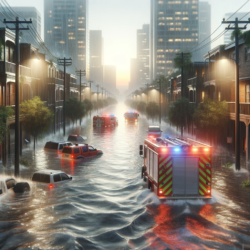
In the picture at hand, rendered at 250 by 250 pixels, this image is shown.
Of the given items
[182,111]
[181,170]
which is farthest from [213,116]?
[181,170]

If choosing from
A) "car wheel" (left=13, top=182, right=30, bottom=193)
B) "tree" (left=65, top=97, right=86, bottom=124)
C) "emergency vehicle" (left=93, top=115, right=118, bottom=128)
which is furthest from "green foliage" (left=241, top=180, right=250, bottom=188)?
"emergency vehicle" (left=93, top=115, right=118, bottom=128)

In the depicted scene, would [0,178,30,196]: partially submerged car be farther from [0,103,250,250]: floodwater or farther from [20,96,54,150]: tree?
[20,96,54,150]: tree

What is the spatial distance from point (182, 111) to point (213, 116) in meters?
15.3

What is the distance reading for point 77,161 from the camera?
3109cm

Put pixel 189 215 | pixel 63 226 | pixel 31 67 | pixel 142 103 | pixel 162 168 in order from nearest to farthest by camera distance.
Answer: pixel 63 226 < pixel 189 215 < pixel 162 168 < pixel 31 67 < pixel 142 103

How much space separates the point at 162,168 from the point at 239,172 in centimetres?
1122

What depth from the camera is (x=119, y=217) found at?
15461 mm

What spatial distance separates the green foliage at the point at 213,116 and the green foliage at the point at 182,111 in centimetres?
1407

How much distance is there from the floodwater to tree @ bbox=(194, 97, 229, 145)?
1290cm

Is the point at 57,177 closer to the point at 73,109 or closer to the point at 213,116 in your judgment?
the point at 213,116

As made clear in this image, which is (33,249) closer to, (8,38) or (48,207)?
(48,207)

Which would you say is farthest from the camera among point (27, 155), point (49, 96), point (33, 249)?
point (49, 96)

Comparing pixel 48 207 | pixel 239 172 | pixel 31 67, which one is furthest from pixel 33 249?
pixel 31 67

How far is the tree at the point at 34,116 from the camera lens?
35938mm
